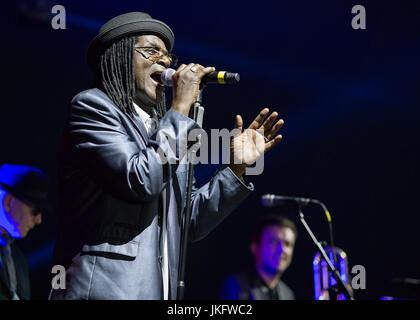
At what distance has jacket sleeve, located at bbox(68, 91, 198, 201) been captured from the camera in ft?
5.09

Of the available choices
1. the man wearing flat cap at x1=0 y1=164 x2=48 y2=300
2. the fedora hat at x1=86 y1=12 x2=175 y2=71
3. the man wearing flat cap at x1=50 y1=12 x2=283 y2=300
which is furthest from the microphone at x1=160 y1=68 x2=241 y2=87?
the man wearing flat cap at x1=0 y1=164 x2=48 y2=300

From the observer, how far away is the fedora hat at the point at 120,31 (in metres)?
2.04

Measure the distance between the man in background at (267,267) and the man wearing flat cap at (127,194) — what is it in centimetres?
232

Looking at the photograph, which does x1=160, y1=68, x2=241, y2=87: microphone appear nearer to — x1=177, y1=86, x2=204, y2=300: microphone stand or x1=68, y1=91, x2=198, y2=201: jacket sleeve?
x1=177, y1=86, x2=204, y2=300: microphone stand

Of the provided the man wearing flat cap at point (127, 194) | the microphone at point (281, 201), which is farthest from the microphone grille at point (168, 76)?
the microphone at point (281, 201)

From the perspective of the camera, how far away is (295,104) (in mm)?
4711

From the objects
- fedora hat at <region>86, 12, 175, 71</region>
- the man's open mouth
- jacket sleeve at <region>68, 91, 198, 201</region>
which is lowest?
jacket sleeve at <region>68, 91, 198, 201</region>

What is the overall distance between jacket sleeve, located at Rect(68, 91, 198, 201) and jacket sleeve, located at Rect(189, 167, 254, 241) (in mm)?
340

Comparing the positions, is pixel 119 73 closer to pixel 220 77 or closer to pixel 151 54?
pixel 151 54

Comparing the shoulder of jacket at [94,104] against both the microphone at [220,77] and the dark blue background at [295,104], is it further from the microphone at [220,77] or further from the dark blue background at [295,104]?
the dark blue background at [295,104]

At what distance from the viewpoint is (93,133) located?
1658 millimetres

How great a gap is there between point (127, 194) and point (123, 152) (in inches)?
5.4
